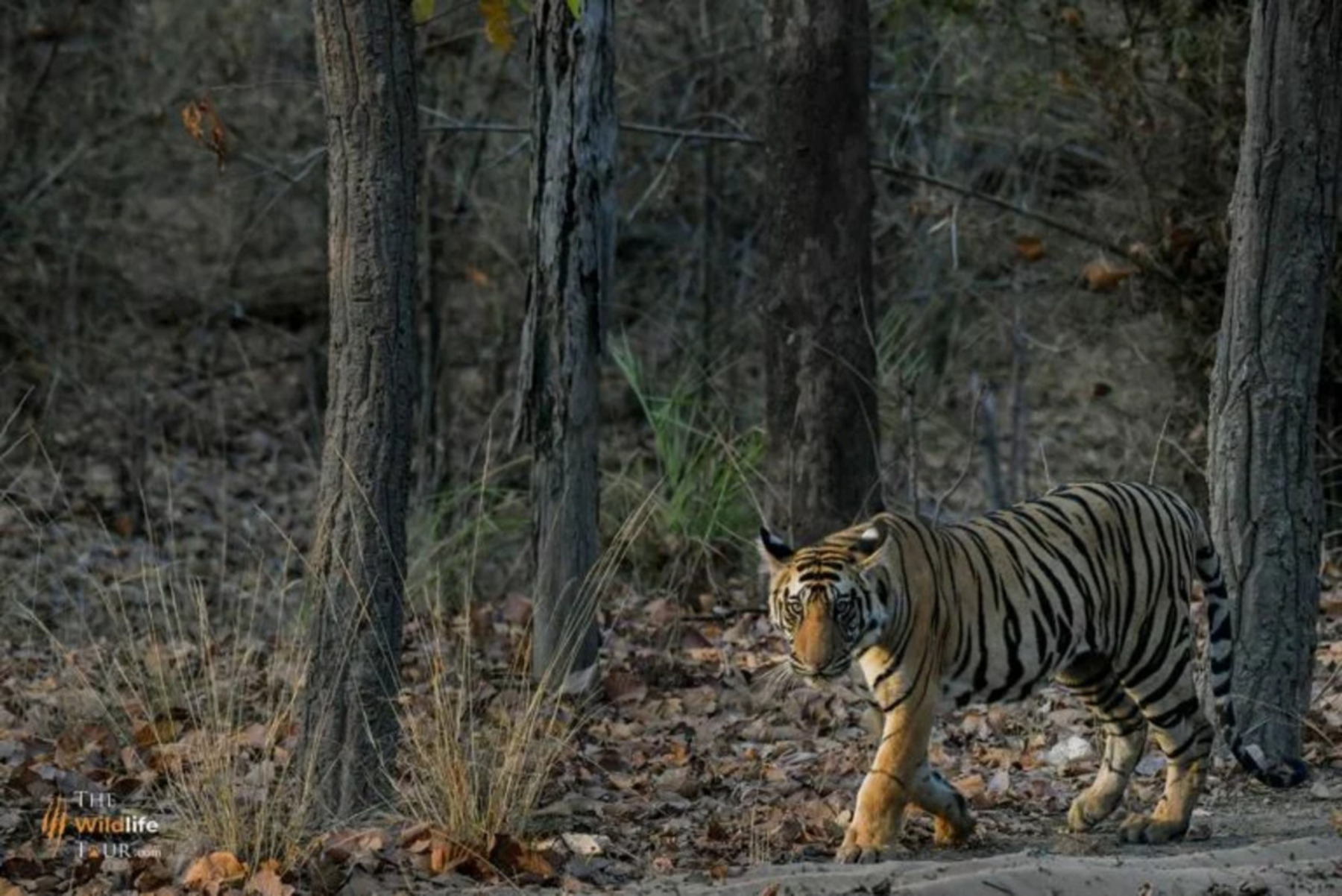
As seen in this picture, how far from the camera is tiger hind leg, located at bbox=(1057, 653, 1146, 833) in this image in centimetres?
730

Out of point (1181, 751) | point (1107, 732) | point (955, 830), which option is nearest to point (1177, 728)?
point (1181, 751)

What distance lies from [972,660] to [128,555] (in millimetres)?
8669

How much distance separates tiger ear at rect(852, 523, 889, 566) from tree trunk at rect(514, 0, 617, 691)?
214cm

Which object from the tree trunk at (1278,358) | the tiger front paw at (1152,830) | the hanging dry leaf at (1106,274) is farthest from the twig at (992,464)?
the tiger front paw at (1152,830)

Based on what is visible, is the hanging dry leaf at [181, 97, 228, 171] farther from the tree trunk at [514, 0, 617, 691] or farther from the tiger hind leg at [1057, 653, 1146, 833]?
the tiger hind leg at [1057, 653, 1146, 833]

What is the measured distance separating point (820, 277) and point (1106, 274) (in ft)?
7.78

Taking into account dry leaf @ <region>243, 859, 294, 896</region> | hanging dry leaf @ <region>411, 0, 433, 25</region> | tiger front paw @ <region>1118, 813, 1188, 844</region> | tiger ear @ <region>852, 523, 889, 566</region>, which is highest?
hanging dry leaf @ <region>411, 0, 433, 25</region>

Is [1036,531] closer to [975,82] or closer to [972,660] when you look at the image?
[972,660]

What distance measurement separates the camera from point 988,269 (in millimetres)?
16203

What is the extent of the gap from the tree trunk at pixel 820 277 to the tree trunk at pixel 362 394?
14.1 feet

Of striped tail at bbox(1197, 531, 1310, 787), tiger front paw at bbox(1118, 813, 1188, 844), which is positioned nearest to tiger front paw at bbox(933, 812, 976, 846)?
tiger front paw at bbox(1118, 813, 1188, 844)

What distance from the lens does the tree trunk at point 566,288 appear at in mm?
8719

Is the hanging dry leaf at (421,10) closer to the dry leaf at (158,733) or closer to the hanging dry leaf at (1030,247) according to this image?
the dry leaf at (158,733)

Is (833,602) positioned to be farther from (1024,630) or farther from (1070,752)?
(1070,752)
